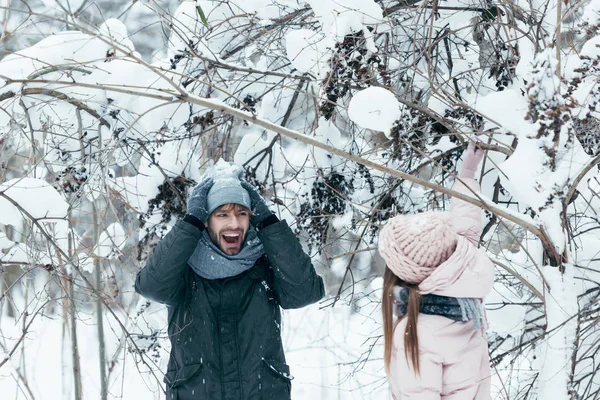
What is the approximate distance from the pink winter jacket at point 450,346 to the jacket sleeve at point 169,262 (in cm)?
77

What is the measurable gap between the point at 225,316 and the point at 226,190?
0.45m

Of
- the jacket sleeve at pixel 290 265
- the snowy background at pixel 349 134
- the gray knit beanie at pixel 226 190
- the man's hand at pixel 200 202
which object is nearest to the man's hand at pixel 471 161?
the snowy background at pixel 349 134

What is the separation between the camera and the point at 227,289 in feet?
8.56

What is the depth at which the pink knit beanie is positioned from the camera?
2.19 meters

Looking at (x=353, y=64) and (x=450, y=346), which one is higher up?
(x=353, y=64)

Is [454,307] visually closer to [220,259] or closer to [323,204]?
[220,259]

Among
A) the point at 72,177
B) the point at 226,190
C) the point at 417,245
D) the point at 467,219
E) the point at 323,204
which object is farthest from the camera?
the point at 323,204

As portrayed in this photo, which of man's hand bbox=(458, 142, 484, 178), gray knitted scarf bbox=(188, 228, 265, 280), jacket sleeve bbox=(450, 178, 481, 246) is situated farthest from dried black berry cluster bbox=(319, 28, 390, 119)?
gray knitted scarf bbox=(188, 228, 265, 280)

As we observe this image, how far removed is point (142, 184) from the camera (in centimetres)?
319

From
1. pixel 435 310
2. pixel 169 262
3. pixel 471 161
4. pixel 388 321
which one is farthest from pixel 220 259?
pixel 471 161

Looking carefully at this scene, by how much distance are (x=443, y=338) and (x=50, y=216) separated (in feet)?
5.31

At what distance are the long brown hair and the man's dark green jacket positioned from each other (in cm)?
37

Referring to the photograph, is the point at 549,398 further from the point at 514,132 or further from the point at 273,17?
the point at 273,17

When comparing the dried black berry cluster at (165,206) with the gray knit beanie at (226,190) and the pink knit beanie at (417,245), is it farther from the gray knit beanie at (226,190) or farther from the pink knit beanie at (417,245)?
the pink knit beanie at (417,245)
